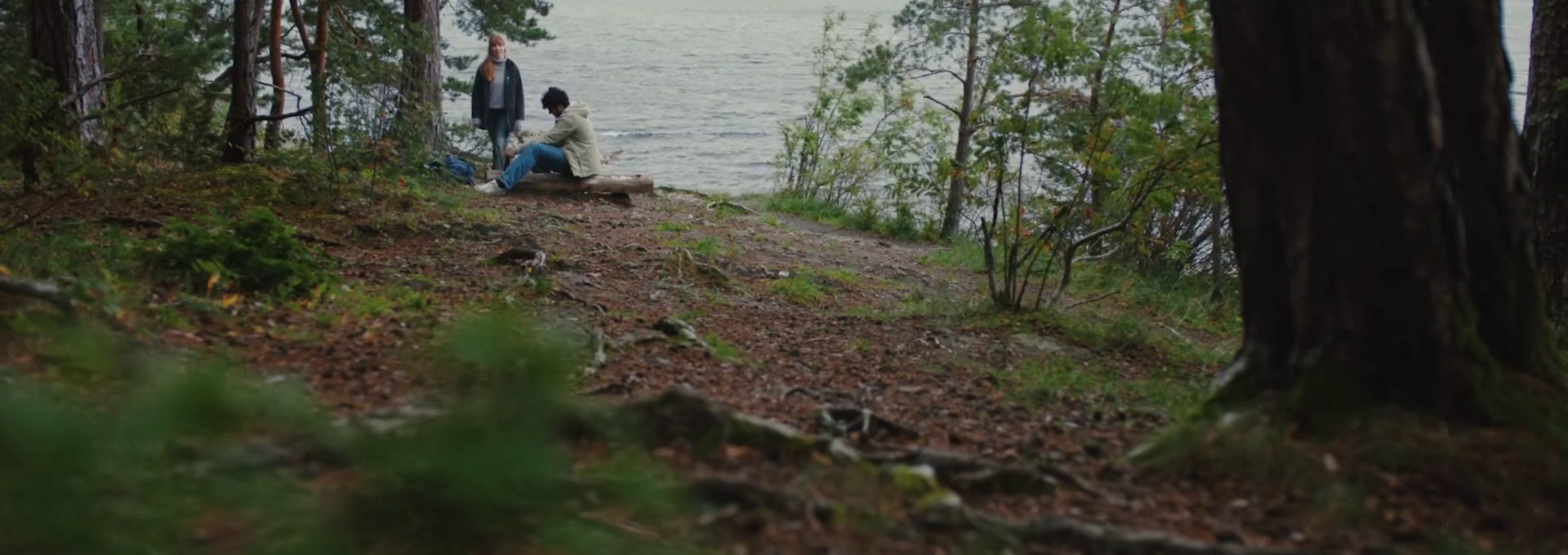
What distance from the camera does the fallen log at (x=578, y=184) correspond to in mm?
11930

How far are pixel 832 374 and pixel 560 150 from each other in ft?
25.4

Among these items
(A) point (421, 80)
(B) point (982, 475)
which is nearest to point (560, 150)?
(A) point (421, 80)

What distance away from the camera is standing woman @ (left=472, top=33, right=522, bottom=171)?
12.9m

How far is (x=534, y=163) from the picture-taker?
11883mm

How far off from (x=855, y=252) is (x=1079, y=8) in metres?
4.58

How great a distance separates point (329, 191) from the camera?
8.29 metres

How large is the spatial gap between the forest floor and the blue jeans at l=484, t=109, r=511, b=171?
3.90 meters

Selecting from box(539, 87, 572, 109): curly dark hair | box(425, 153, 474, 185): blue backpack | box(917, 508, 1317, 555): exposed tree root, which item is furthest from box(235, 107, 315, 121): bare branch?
box(917, 508, 1317, 555): exposed tree root

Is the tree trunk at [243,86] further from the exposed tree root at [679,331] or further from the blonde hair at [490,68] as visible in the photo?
the exposed tree root at [679,331]

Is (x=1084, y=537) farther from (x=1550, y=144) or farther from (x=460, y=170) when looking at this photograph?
(x=460, y=170)

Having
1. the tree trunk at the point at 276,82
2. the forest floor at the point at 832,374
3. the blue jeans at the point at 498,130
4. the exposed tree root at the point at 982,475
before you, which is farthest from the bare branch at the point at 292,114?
the exposed tree root at the point at 982,475

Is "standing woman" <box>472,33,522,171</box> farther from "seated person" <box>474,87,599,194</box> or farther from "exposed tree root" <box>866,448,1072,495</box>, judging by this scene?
"exposed tree root" <box>866,448,1072,495</box>

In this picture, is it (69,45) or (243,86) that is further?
(243,86)

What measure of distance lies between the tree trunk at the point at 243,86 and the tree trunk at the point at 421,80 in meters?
1.04
